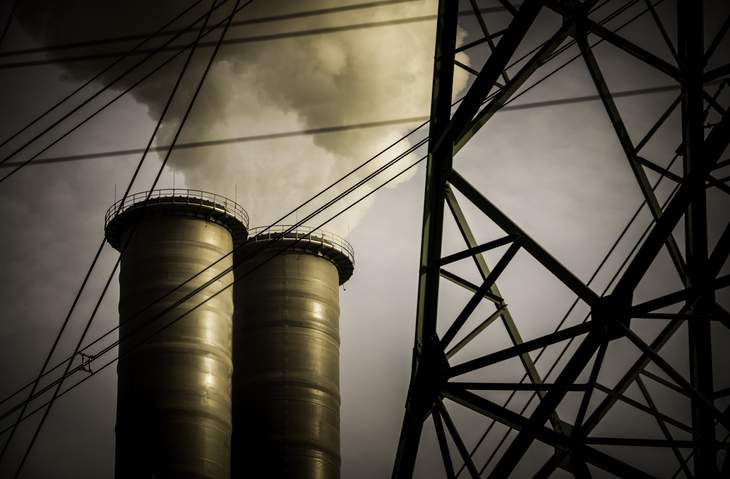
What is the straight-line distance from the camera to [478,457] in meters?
41.3

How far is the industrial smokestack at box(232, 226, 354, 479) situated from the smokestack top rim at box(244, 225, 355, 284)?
2.6 inches

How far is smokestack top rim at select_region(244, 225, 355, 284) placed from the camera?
31922 millimetres

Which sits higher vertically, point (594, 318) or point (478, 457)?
point (478, 457)

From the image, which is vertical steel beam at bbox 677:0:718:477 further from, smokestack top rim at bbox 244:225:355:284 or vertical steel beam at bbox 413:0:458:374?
smokestack top rim at bbox 244:225:355:284

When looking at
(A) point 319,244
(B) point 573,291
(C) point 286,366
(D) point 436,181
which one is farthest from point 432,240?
(A) point 319,244

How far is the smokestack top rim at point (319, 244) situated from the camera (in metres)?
31.9

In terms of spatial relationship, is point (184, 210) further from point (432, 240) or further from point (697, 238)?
point (697, 238)

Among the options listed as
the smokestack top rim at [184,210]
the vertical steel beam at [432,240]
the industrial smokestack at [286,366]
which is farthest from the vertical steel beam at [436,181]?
the smokestack top rim at [184,210]

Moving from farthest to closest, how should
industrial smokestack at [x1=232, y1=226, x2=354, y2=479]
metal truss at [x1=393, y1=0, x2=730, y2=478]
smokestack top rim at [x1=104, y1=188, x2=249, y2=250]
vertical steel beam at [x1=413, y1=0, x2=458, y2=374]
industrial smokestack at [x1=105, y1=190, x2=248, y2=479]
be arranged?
smokestack top rim at [x1=104, y1=188, x2=249, y2=250] < industrial smokestack at [x1=232, y1=226, x2=354, y2=479] < industrial smokestack at [x1=105, y1=190, x2=248, y2=479] < vertical steel beam at [x1=413, y1=0, x2=458, y2=374] < metal truss at [x1=393, y1=0, x2=730, y2=478]

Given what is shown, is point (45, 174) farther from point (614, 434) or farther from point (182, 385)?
point (614, 434)

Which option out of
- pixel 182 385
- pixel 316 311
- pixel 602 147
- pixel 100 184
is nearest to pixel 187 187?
pixel 100 184

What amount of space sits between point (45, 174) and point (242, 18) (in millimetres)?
8135

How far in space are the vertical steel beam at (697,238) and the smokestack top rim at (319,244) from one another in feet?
72.0

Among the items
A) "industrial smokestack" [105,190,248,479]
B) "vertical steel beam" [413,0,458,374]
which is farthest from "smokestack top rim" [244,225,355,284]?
"vertical steel beam" [413,0,458,374]
